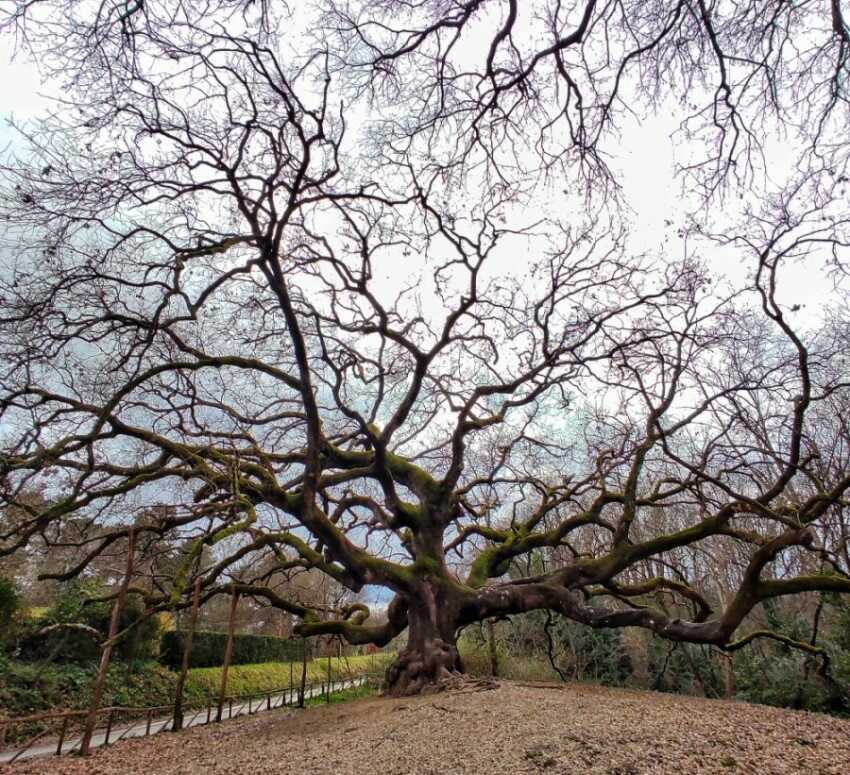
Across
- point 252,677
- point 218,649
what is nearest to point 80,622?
point 218,649

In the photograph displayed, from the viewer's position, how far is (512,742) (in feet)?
12.0

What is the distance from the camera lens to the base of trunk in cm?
682

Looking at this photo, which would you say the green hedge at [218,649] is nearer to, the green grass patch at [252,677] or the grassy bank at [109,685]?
the green grass patch at [252,677]

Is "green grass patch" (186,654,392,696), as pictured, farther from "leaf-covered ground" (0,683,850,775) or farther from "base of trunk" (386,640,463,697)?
"leaf-covered ground" (0,683,850,775)

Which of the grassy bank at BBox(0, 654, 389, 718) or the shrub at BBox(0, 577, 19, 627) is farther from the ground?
the shrub at BBox(0, 577, 19, 627)

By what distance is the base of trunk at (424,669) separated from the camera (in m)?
6.82

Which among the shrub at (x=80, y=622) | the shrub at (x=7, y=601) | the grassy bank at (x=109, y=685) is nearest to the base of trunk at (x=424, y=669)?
the grassy bank at (x=109, y=685)

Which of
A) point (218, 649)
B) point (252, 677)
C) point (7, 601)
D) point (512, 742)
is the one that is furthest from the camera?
point (252, 677)

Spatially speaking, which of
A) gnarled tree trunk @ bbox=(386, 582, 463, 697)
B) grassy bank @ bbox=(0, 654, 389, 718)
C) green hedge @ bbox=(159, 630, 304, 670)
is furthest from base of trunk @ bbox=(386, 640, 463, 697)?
green hedge @ bbox=(159, 630, 304, 670)

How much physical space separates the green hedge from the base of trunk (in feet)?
25.9

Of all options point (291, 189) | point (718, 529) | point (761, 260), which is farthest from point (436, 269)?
point (718, 529)

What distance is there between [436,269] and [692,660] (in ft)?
31.6

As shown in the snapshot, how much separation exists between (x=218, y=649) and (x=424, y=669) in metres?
11.2

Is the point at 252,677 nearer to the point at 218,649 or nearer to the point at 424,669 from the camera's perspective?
the point at 218,649
